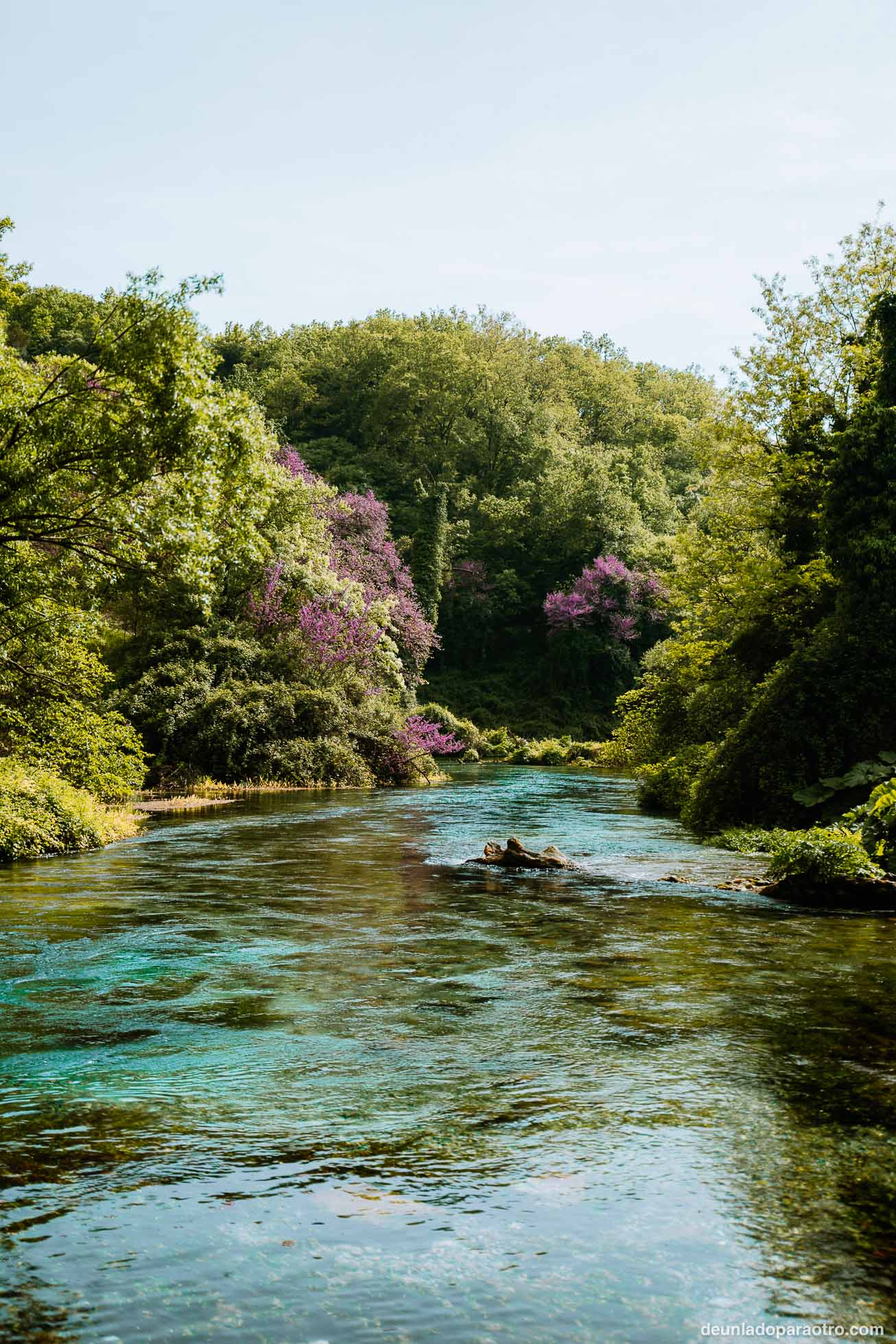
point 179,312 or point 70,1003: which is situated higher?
point 179,312

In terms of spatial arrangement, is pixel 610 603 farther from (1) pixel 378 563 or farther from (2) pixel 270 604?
(2) pixel 270 604

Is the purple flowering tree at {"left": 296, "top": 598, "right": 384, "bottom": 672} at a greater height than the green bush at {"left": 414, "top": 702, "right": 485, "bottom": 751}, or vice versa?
the purple flowering tree at {"left": 296, "top": 598, "right": 384, "bottom": 672}

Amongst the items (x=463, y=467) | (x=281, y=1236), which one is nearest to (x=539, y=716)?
(x=463, y=467)

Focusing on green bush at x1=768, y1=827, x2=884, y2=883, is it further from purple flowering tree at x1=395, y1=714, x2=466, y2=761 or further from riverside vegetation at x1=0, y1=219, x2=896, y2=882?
purple flowering tree at x1=395, y1=714, x2=466, y2=761

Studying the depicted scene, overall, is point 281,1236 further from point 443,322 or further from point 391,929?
point 443,322

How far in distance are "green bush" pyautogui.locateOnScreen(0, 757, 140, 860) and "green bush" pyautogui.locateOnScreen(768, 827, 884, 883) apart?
10.6 m

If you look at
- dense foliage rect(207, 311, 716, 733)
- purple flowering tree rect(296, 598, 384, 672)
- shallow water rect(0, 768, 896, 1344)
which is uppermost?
dense foliage rect(207, 311, 716, 733)

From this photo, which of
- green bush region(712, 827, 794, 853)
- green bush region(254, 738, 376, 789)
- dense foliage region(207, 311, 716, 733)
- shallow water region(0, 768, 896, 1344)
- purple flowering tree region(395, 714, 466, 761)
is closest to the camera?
shallow water region(0, 768, 896, 1344)

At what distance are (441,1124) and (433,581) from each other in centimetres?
5074

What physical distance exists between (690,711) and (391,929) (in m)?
17.2

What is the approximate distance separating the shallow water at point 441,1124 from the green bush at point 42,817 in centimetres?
449

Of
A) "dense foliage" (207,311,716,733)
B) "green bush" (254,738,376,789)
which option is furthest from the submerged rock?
"dense foliage" (207,311,716,733)

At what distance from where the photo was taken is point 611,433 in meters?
73.4

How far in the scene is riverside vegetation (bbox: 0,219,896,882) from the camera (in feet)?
49.2
